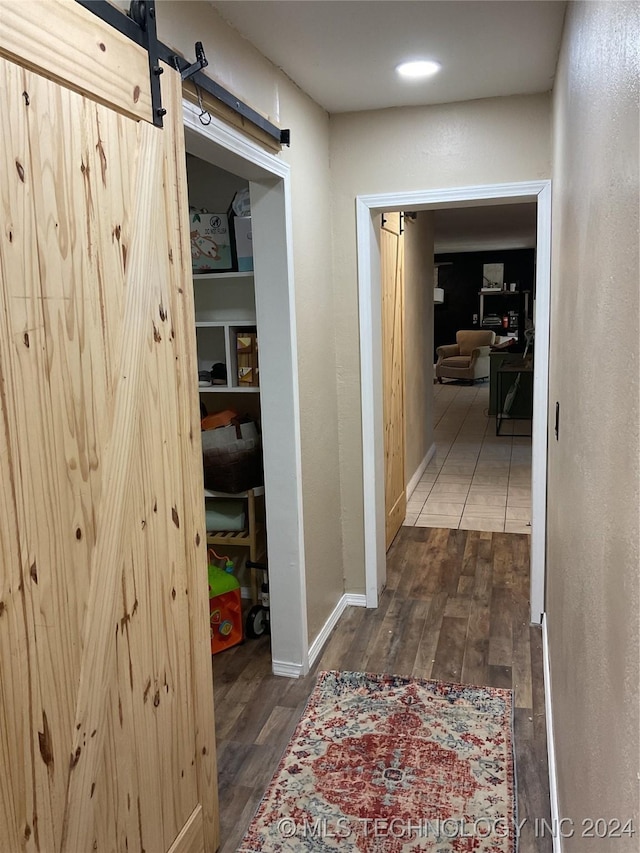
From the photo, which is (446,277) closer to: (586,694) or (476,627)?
(476,627)

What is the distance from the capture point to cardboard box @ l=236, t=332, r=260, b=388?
10.1ft

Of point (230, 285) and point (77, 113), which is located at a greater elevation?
point (77, 113)

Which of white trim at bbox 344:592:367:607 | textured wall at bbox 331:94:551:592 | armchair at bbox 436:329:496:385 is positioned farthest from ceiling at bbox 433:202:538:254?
white trim at bbox 344:592:367:607

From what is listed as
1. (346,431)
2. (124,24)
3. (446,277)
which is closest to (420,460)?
(346,431)

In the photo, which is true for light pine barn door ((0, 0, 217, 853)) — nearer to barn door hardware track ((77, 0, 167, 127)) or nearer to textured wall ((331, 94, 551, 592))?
barn door hardware track ((77, 0, 167, 127))

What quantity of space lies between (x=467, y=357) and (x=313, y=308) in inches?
411

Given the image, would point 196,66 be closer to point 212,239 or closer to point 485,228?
point 212,239

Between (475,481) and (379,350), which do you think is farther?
(475,481)

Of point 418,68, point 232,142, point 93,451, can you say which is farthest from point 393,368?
point 93,451

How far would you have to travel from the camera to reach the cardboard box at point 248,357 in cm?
308

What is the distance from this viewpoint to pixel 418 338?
19.5 ft

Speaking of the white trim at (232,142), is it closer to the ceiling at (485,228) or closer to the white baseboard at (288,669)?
the white baseboard at (288,669)

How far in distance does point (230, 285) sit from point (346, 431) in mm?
913

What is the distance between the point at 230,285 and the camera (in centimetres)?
328
